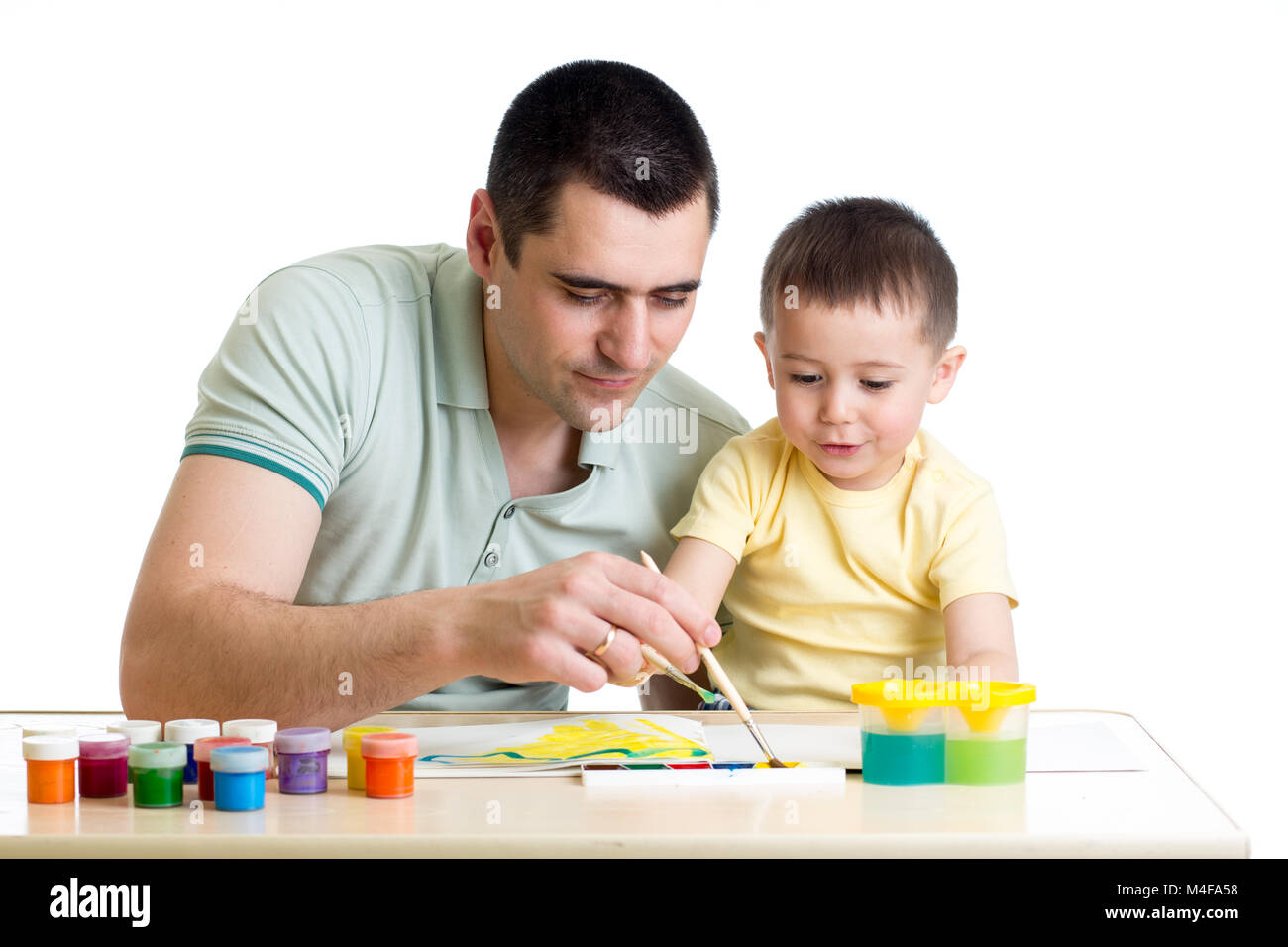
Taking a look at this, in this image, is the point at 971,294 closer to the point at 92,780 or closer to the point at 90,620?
the point at 90,620

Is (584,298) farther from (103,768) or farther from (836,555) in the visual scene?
(103,768)

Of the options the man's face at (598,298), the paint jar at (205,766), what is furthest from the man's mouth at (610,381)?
the paint jar at (205,766)

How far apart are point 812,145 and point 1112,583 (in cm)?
132

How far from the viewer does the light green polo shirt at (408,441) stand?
1.62m

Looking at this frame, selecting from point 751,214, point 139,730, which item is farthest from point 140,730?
point 751,214

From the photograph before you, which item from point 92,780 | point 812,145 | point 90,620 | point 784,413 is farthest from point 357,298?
point 90,620

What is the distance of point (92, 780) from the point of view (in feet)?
3.76

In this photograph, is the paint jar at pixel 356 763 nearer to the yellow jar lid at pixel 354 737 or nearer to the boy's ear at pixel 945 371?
the yellow jar lid at pixel 354 737

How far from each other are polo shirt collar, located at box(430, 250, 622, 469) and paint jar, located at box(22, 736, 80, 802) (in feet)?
2.57

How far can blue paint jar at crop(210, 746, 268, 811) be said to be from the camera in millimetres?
1078

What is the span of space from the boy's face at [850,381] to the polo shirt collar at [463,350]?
0.29 m

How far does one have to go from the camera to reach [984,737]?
1.19 meters

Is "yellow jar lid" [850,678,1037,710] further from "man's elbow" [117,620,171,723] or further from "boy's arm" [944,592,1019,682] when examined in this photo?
"man's elbow" [117,620,171,723]

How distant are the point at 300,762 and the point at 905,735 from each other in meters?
0.52
